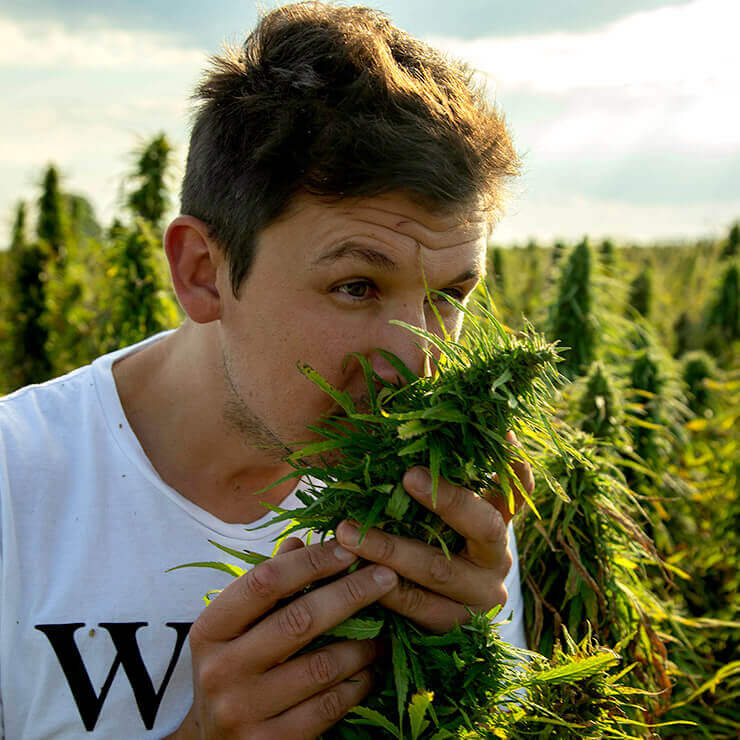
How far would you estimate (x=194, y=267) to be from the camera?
234 centimetres

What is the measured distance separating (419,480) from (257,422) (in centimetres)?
92

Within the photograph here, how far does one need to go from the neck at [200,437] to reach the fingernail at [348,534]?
3.29 feet

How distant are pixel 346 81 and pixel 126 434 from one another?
4.61 feet

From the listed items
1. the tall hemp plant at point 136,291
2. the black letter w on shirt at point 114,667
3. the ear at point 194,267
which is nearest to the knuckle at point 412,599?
the black letter w on shirt at point 114,667

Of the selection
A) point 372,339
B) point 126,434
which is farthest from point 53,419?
point 372,339

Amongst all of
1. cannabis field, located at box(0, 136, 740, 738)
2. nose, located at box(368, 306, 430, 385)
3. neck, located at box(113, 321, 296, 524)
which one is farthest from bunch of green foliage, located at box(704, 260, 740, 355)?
nose, located at box(368, 306, 430, 385)

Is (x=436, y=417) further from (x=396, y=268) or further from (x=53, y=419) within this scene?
(x=53, y=419)

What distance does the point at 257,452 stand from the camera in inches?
99.3

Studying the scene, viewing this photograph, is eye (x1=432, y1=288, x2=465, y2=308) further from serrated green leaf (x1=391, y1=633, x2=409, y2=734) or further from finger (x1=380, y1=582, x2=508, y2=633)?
serrated green leaf (x1=391, y1=633, x2=409, y2=734)

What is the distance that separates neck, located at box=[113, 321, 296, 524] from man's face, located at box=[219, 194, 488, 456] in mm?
480

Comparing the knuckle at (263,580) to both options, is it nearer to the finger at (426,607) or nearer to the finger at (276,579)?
the finger at (276,579)

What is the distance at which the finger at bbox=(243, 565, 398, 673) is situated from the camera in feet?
4.86

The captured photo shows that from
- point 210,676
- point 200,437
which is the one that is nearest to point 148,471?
point 200,437

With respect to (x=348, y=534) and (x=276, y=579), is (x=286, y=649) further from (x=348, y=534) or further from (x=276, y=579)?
(x=348, y=534)
